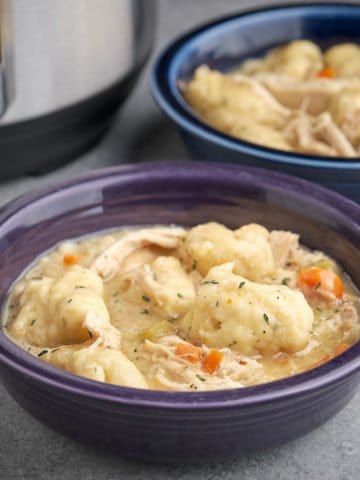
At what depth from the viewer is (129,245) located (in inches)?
94.3

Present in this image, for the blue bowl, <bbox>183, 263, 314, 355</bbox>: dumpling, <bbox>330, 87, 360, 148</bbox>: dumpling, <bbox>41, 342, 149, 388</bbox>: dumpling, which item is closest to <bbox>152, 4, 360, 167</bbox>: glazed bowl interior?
the blue bowl

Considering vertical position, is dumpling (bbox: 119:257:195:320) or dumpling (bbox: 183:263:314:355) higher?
dumpling (bbox: 183:263:314:355)

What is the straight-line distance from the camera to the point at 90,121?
10.0ft

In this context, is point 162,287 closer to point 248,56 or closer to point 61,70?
point 61,70

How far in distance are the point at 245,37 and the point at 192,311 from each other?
5.52 feet

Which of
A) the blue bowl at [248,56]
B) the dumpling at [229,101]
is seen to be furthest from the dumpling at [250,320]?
the dumpling at [229,101]

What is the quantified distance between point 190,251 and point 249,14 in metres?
1.49

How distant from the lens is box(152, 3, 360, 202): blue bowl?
267cm

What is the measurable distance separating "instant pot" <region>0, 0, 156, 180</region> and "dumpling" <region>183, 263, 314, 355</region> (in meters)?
0.96

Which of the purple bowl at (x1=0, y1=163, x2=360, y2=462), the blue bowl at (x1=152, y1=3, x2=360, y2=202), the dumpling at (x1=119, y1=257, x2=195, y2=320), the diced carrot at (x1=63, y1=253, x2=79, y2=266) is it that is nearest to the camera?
the purple bowl at (x1=0, y1=163, x2=360, y2=462)

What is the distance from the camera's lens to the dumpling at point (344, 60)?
338 cm

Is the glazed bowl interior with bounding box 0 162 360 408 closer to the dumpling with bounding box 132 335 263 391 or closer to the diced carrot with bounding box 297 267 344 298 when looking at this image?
the diced carrot with bounding box 297 267 344 298

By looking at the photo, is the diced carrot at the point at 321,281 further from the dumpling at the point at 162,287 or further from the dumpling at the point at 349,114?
the dumpling at the point at 349,114

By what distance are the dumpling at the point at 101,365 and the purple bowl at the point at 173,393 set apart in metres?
0.08
